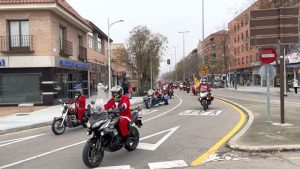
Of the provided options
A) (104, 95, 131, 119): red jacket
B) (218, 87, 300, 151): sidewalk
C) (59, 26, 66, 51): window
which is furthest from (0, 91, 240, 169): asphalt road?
(59, 26, 66, 51): window

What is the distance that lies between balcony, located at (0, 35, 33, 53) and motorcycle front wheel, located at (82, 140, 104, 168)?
18551mm

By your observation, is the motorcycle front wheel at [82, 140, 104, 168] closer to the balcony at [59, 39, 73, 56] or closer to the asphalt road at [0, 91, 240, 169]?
the asphalt road at [0, 91, 240, 169]

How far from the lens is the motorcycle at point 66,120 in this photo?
42.7 feet

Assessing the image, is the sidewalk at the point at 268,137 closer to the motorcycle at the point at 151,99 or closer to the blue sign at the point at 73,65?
the motorcycle at the point at 151,99

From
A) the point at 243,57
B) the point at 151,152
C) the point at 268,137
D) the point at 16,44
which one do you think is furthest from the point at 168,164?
the point at 243,57

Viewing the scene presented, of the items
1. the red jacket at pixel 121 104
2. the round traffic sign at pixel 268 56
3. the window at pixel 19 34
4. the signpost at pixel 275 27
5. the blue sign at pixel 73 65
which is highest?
the window at pixel 19 34

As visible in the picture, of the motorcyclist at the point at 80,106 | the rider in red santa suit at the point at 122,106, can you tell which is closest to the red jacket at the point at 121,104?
the rider in red santa suit at the point at 122,106

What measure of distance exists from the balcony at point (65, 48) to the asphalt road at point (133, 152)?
1337cm

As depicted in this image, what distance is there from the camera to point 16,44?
25.2 m

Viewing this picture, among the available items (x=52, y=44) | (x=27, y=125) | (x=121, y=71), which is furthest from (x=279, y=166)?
(x=121, y=71)

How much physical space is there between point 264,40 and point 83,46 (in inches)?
903

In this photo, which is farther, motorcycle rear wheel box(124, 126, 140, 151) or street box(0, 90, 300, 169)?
motorcycle rear wheel box(124, 126, 140, 151)

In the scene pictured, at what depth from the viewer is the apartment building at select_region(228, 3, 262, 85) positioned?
81.9m

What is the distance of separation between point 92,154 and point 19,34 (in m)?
19.5
